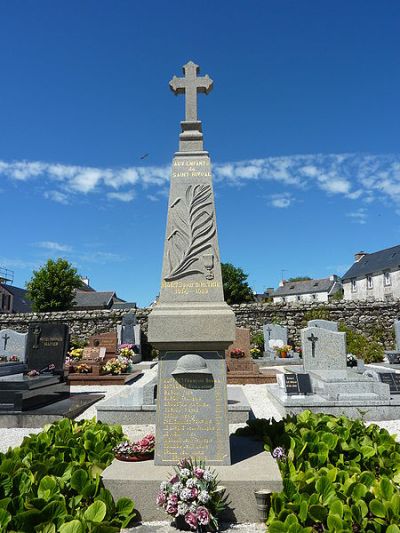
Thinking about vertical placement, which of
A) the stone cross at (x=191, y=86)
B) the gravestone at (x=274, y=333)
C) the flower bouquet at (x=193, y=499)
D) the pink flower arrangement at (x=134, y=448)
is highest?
the stone cross at (x=191, y=86)

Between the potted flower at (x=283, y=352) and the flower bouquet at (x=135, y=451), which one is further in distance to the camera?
the potted flower at (x=283, y=352)

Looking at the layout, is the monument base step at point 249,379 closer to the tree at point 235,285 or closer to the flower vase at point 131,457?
the flower vase at point 131,457

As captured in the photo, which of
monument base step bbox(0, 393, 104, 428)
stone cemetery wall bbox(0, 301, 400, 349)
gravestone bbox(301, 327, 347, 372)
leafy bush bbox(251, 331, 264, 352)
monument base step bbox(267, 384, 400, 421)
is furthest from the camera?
stone cemetery wall bbox(0, 301, 400, 349)

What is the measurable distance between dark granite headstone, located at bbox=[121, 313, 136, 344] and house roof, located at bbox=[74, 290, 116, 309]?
29.3 m

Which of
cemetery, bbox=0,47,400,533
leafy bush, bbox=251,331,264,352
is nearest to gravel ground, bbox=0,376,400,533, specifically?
cemetery, bbox=0,47,400,533

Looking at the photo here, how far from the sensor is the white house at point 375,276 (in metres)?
41.0

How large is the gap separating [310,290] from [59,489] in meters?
65.9

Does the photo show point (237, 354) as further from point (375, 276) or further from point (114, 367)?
point (375, 276)

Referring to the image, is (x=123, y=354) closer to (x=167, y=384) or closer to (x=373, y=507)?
(x=167, y=384)

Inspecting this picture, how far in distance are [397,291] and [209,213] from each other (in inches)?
1605

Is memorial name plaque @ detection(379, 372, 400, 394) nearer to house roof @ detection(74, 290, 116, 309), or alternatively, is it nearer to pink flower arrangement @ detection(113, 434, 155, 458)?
pink flower arrangement @ detection(113, 434, 155, 458)

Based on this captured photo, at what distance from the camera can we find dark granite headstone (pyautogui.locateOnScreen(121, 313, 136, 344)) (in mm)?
21234

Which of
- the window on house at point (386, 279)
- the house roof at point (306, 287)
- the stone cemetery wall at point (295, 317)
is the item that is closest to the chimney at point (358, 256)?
the window on house at point (386, 279)

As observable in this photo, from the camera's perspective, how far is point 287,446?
4309mm
